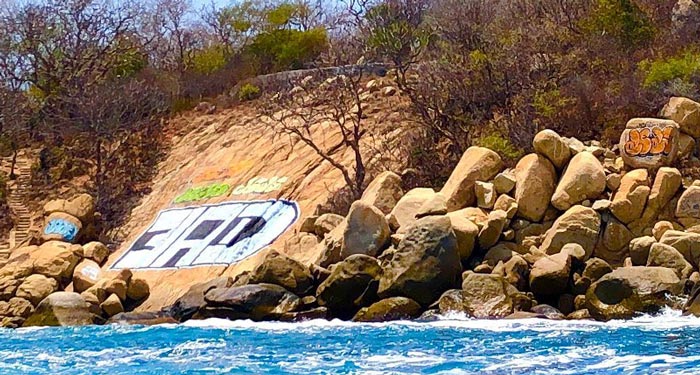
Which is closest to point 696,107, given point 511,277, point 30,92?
point 511,277

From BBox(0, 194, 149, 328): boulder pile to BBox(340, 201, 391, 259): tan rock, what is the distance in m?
6.19

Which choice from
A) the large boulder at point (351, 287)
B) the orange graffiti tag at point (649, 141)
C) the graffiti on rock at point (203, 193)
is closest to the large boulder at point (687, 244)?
the orange graffiti tag at point (649, 141)

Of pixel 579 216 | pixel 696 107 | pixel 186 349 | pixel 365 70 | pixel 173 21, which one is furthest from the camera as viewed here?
pixel 173 21

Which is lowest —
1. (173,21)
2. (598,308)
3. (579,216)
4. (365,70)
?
(598,308)

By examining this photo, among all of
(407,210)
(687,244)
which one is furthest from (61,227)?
(687,244)

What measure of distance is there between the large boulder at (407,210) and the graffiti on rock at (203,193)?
→ 10.4 meters

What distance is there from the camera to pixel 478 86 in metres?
26.2

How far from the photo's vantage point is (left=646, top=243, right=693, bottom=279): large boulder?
16359mm

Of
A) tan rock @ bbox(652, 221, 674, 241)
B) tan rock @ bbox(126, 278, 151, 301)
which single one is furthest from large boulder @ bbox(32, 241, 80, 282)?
tan rock @ bbox(652, 221, 674, 241)

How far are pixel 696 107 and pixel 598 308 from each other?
6.49m

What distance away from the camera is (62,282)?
24547mm

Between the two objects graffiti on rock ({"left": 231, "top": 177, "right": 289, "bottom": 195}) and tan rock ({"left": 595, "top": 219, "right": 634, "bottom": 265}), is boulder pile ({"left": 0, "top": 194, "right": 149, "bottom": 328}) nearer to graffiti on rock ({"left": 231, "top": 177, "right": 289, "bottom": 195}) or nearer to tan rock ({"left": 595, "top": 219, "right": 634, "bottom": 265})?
graffiti on rock ({"left": 231, "top": 177, "right": 289, "bottom": 195})

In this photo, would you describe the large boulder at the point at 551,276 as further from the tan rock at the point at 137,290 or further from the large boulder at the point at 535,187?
the tan rock at the point at 137,290

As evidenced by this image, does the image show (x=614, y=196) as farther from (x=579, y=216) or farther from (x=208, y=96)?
(x=208, y=96)
